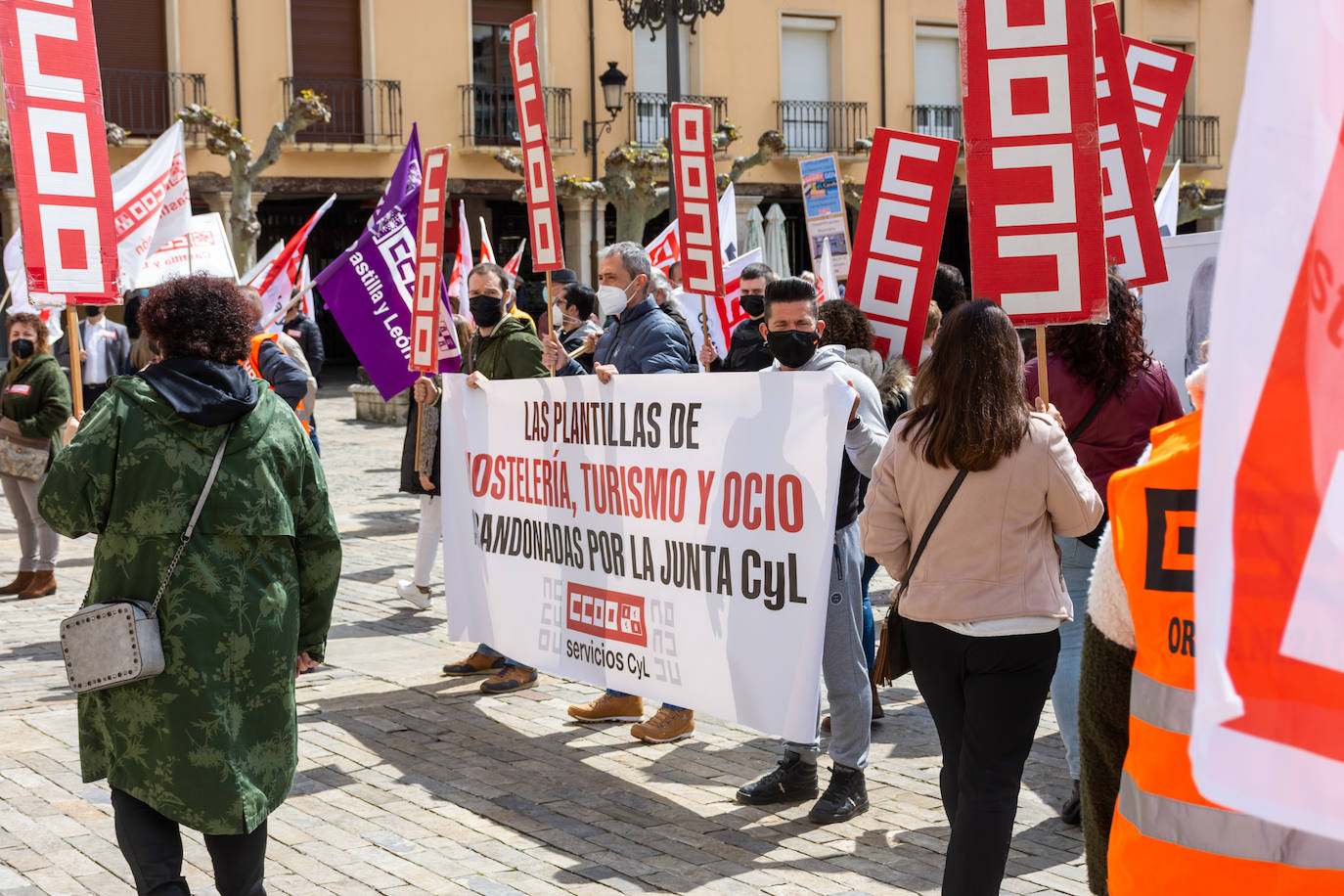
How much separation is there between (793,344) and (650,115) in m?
26.1

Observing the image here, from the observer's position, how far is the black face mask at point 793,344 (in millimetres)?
4926

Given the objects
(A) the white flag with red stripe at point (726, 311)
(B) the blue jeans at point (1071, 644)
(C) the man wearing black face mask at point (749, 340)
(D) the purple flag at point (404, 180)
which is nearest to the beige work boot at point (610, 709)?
(C) the man wearing black face mask at point (749, 340)

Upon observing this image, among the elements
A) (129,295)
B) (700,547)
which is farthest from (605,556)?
(129,295)

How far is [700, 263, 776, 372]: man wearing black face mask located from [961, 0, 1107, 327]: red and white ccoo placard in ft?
7.67

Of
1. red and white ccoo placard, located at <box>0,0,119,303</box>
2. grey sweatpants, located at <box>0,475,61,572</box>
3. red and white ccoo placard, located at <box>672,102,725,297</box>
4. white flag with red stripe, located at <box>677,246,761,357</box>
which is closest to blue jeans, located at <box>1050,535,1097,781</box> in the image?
red and white ccoo placard, located at <box>672,102,725,297</box>

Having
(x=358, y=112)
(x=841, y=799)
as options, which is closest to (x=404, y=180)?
(x=841, y=799)

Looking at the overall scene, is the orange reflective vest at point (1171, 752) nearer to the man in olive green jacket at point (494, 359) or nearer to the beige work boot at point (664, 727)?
the beige work boot at point (664, 727)

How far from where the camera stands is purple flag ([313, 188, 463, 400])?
Result: 360 inches

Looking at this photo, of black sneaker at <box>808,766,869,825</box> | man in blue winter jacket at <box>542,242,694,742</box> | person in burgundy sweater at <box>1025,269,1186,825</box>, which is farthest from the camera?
man in blue winter jacket at <box>542,242,694,742</box>

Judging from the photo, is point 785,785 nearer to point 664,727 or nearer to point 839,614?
point 839,614

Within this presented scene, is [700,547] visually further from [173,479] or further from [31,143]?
[31,143]

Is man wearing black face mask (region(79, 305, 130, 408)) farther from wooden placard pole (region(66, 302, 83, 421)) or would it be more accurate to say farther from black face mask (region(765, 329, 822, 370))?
black face mask (region(765, 329, 822, 370))

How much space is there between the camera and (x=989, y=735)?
366 cm

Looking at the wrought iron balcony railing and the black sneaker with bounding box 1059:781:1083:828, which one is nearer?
the black sneaker with bounding box 1059:781:1083:828
